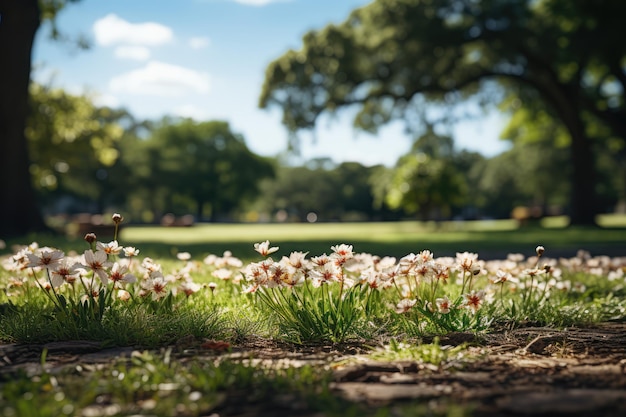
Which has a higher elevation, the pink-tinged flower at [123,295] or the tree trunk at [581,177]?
the tree trunk at [581,177]

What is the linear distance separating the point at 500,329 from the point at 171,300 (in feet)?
7.54

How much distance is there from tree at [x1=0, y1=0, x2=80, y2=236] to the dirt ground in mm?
15319

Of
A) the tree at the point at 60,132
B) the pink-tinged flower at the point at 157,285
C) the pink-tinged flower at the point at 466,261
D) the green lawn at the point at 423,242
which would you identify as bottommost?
the green lawn at the point at 423,242

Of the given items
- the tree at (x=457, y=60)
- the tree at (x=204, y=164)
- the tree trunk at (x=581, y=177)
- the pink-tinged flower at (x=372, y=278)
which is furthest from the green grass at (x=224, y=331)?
the tree at (x=204, y=164)

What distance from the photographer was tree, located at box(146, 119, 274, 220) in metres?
61.7

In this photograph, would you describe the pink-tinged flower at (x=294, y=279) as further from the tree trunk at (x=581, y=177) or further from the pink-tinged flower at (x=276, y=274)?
the tree trunk at (x=581, y=177)

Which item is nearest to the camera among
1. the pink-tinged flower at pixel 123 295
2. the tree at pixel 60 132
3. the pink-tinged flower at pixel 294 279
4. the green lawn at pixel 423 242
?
the pink-tinged flower at pixel 294 279

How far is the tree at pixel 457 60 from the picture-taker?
22.2m

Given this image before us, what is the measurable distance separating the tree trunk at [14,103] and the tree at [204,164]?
144ft

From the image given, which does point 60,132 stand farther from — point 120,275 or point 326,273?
point 326,273

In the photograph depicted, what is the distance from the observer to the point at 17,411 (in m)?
2.18

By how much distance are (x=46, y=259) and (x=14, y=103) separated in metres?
15.6

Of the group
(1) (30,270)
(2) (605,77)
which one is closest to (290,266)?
(1) (30,270)

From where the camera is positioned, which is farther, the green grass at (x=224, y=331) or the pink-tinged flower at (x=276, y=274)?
the pink-tinged flower at (x=276, y=274)
